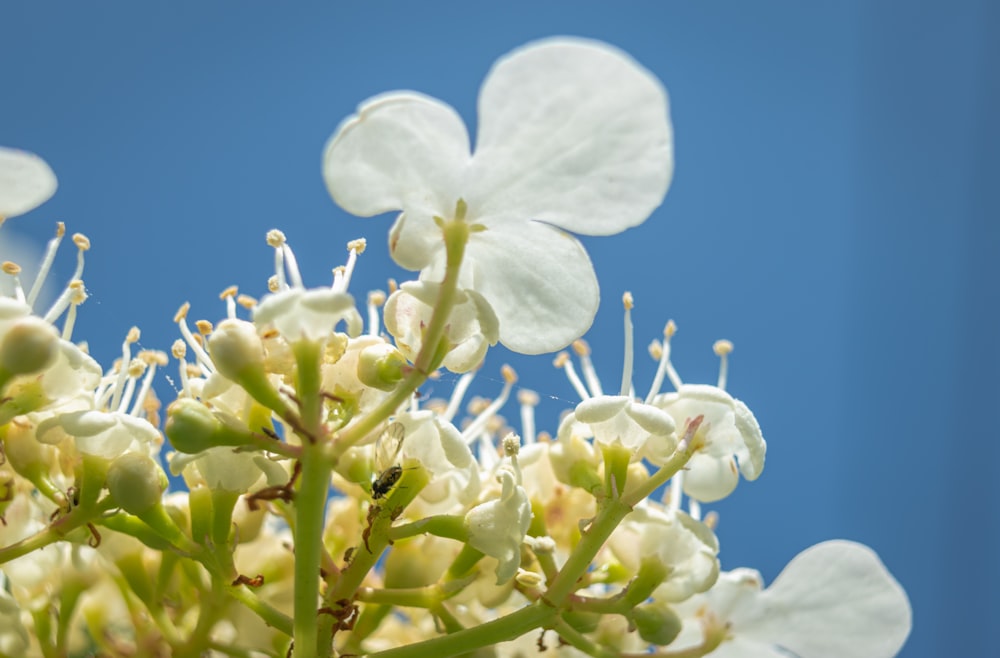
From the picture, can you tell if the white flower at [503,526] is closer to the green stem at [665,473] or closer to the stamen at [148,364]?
the green stem at [665,473]

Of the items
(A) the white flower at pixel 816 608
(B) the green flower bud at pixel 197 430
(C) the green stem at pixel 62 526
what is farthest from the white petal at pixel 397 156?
(A) the white flower at pixel 816 608

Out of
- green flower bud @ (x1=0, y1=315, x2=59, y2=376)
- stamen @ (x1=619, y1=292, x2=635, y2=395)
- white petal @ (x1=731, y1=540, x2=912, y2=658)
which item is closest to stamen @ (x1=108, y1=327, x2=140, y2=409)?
green flower bud @ (x1=0, y1=315, x2=59, y2=376)

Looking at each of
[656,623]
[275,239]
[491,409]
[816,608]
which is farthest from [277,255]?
[816,608]

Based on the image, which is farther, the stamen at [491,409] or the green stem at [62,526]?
the stamen at [491,409]

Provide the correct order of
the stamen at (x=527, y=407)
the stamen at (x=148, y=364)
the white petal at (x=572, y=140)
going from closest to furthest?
1. the white petal at (x=572, y=140)
2. the stamen at (x=148, y=364)
3. the stamen at (x=527, y=407)

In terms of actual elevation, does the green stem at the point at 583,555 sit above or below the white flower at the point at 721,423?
below

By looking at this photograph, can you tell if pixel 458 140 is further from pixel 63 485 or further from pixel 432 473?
pixel 63 485

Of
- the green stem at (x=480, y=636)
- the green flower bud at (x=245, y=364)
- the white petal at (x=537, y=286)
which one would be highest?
the white petal at (x=537, y=286)
